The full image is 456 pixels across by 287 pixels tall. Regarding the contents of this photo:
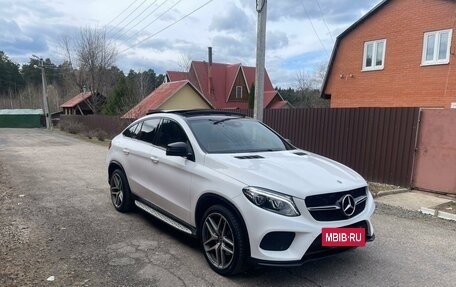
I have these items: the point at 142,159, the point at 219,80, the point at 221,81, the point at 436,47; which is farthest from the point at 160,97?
the point at 142,159

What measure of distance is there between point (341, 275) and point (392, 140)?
602 cm

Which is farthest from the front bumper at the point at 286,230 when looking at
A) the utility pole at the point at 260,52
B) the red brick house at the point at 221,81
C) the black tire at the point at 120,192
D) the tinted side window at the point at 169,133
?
the red brick house at the point at 221,81

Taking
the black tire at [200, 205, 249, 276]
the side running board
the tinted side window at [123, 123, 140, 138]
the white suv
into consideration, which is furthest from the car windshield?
the tinted side window at [123, 123, 140, 138]

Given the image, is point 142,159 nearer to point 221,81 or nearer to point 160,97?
point 160,97

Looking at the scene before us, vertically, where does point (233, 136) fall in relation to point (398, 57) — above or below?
below

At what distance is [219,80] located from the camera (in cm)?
4622

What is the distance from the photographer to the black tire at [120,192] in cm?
621

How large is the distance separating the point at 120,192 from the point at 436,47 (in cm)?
1486

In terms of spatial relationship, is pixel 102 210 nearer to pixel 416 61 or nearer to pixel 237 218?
pixel 237 218

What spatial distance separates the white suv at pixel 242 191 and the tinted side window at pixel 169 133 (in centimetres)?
2

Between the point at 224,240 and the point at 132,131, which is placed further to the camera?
the point at 132,131

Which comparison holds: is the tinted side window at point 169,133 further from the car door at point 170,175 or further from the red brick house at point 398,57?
the red brick house at point 398,57

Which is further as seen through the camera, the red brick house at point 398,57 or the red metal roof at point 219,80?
the red metal roof at point 219,80

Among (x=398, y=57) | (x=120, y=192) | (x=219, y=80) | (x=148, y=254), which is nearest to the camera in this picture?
(x=148, y=254)
